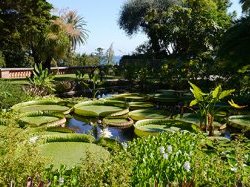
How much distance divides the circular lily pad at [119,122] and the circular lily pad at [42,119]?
3.71 ft

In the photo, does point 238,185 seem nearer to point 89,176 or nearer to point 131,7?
point 89,176

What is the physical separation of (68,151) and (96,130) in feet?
6.85

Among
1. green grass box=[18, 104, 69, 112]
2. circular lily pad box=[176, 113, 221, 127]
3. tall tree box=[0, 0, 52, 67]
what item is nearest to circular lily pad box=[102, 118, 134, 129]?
circular lily pad box=[176, 113, 221, 127]

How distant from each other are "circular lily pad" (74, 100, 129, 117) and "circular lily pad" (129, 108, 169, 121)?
31 cm

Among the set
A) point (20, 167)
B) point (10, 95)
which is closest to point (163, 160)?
point (20, 167)

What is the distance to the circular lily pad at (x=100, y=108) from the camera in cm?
1122

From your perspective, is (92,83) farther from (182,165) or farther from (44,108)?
(182,165)

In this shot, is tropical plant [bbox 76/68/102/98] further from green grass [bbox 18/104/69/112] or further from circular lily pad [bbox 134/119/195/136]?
circular lily pad [bbox 134/119/195/136]

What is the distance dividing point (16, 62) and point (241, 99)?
1867 cm

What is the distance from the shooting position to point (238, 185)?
3588 millimetres

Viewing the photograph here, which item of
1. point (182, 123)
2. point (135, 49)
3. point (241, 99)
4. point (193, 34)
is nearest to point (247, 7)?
point (193, 34)

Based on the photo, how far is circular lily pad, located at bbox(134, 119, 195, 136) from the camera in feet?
30.0

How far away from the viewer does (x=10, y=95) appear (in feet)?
40.4

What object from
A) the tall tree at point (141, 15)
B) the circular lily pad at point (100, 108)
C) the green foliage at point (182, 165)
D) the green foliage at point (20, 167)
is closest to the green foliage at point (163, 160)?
the green foliage at point (182, 165)
